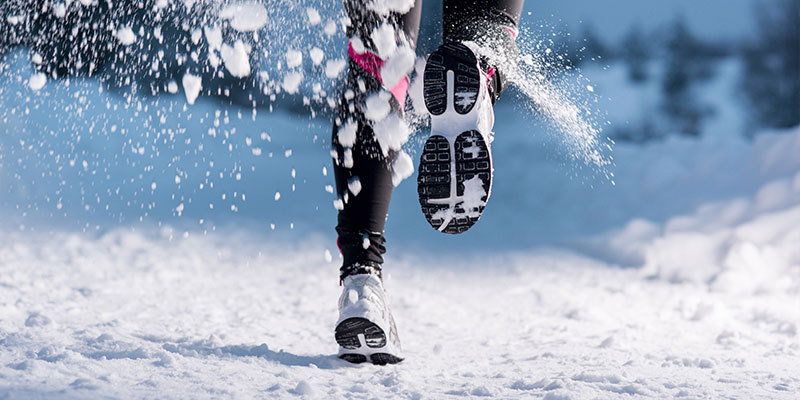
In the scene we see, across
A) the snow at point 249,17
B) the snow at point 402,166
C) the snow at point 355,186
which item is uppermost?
the snow at point 249,17

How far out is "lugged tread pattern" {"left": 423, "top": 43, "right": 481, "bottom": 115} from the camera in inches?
48.0

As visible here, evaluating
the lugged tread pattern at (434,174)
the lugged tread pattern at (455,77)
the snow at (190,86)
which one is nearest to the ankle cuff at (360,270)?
the lugged tread pattern at (434,174)

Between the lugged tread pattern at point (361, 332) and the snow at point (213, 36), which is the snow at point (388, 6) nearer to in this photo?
the snow at point (213, 36)

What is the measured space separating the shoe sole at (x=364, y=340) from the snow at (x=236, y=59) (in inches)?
21.7

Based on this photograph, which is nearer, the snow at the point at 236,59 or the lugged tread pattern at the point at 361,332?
the lugged tread pattern at the point at 361,332

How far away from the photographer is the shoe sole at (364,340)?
130 cm

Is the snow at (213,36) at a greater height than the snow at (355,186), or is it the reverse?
the snow at (213,36)

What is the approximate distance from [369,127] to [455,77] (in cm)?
21

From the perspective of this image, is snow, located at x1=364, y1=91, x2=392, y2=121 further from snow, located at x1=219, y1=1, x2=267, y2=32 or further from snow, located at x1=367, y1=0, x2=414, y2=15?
snow, located at x1=219, y1=1, x2=267, y2=32

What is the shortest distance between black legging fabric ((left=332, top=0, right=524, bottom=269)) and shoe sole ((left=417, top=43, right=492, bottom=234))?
5.3 inches

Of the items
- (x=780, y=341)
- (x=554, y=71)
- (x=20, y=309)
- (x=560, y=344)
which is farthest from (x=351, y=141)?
(x=780, y=341)

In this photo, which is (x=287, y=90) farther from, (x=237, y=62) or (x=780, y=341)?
(x=780, y=341)

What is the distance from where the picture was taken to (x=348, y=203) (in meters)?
1.36

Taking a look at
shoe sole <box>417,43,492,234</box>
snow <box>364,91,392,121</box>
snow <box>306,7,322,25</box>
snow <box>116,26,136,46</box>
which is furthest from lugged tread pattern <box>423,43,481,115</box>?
snow <box>116,26,136,46</box>
